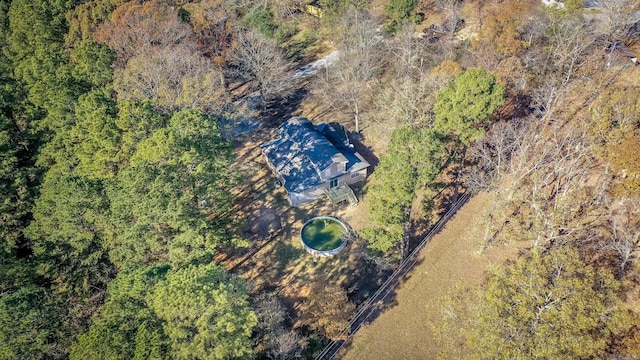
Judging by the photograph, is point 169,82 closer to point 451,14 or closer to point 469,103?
point 469,103

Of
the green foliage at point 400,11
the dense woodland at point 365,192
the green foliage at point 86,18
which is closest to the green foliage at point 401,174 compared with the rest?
the dense woodland at point 365,192

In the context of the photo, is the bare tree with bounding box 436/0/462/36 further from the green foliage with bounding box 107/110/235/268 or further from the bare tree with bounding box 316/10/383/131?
the green foliage with bounding box 107/110/235/268

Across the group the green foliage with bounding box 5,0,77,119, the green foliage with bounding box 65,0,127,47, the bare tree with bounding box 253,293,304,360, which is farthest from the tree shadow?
the bare tree with bounding box 253,293,304,360

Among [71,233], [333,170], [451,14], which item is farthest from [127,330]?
[451,14]

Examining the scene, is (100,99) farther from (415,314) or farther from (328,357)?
(415,314)

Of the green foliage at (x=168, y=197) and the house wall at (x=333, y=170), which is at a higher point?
the green foliage at (x=168, y=197)

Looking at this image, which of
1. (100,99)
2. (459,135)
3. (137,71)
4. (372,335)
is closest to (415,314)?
(372,335)

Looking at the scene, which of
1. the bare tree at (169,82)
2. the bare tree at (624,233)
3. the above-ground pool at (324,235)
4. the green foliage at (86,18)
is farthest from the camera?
the green foliage at (86,18)

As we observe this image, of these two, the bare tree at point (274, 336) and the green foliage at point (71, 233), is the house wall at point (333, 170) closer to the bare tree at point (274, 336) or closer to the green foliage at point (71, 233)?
the bare tree at point (274, 336)
